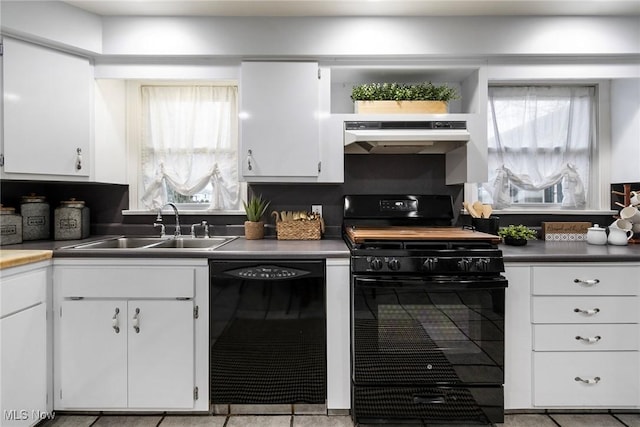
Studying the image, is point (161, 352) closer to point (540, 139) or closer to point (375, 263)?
point (375, 263)

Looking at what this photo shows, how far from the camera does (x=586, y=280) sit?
192cm

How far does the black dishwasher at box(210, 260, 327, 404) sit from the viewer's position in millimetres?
1929

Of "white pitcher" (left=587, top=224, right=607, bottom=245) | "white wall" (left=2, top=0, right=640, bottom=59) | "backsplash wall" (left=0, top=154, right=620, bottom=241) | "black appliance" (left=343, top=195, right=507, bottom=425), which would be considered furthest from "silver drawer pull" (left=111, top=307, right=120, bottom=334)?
"white pitcher" (left=587, top=224, right=607, bottom=245)

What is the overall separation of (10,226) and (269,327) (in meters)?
1.72

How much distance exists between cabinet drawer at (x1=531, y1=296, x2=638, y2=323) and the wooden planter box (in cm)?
125

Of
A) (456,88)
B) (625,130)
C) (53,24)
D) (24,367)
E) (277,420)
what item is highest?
(53,24)

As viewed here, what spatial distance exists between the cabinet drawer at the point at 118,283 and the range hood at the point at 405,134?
129cm

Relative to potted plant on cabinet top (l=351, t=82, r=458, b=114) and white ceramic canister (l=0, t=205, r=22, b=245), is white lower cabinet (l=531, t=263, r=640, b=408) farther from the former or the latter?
white ceramic canister (l=0, t=205, r=22, b=245)

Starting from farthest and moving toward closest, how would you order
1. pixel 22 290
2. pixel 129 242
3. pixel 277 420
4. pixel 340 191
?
pixel 340 191
pixel 129 242
pixel 277 420
pixel 22 290

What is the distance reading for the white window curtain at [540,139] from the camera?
8.82ft

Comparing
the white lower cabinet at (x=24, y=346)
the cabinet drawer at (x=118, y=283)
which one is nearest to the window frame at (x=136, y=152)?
the cabinet drawer at (x=118, y=283)

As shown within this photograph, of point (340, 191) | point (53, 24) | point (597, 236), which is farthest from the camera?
point (340, 191)

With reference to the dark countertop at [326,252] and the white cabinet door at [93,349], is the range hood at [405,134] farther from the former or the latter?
the white cabinet door at [93,349]

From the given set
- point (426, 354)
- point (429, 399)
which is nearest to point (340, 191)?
point (426, 354)
